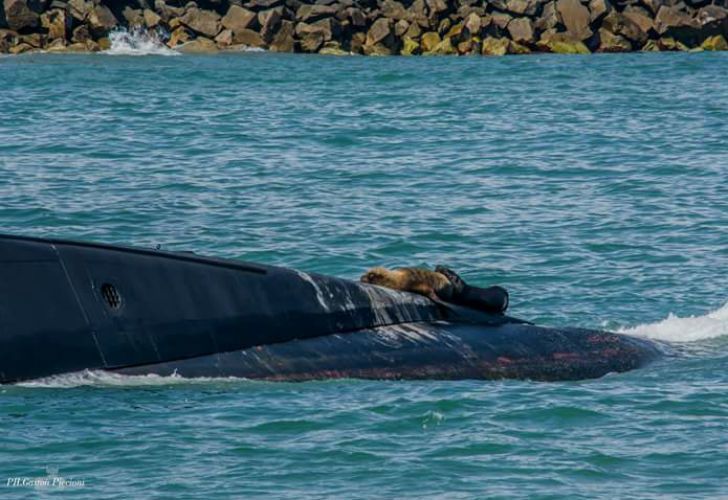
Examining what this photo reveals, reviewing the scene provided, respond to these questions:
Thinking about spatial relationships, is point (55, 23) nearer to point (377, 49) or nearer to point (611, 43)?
point (377, 49)

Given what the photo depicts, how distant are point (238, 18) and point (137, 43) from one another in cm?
391

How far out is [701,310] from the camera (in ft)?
60.8

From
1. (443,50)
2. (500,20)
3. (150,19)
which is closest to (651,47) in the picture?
(500,20)

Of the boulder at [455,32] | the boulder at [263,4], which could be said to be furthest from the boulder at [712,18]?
the boulder at [263,4]

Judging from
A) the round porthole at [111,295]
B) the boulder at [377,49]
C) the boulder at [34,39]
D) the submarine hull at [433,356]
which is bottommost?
the boulder at [377,49]

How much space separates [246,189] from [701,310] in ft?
34.7

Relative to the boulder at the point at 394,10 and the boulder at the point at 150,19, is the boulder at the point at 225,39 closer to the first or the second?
the boulder at the point at 150,19

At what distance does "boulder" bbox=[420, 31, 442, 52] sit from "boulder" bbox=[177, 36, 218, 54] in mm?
7821

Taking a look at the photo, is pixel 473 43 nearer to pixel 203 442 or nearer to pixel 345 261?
pixel 345 261

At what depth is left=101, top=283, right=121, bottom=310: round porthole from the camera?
12028mm

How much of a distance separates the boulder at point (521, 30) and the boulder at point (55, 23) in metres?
16.7

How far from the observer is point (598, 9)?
64.7 metres

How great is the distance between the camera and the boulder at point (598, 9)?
6456 centimetres

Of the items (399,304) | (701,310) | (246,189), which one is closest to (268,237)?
(246,189)
